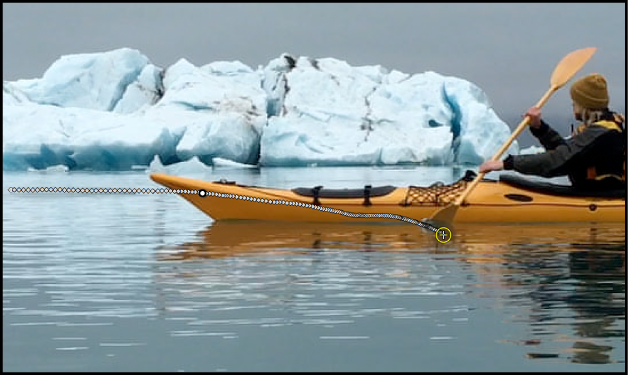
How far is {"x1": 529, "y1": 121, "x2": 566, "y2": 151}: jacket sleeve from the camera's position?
6.48 meters

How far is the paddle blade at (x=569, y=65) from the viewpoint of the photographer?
22.8ft

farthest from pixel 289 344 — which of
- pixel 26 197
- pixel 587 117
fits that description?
pixel 26 197

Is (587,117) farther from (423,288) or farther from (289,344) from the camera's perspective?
(289,344)

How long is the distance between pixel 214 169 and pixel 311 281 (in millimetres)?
20879

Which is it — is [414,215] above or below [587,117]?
below

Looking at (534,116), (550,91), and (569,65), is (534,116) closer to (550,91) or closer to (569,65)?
(550,91)

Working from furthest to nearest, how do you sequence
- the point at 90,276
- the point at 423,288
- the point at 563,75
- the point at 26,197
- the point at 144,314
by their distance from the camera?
the point at 26,197 → the point at 563,75 → the point at 90,276 → the point at 423,288 → the point at 144,314

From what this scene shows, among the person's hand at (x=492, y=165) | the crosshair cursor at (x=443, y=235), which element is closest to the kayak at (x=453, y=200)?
the person's hand at (x=492, y=165)

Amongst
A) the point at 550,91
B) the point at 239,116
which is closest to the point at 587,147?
the point at 550,91

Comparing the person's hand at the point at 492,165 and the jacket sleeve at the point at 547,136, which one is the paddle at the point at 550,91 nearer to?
the jacket sleeve at the point at 547,136

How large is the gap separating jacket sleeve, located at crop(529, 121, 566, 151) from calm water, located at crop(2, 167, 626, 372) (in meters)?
0.54

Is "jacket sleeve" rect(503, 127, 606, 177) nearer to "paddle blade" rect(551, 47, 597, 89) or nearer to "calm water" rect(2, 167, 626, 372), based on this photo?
"calm water" rect(2, 167, 626, 372)

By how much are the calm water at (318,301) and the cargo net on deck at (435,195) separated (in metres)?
0.42

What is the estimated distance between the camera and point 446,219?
668cm
